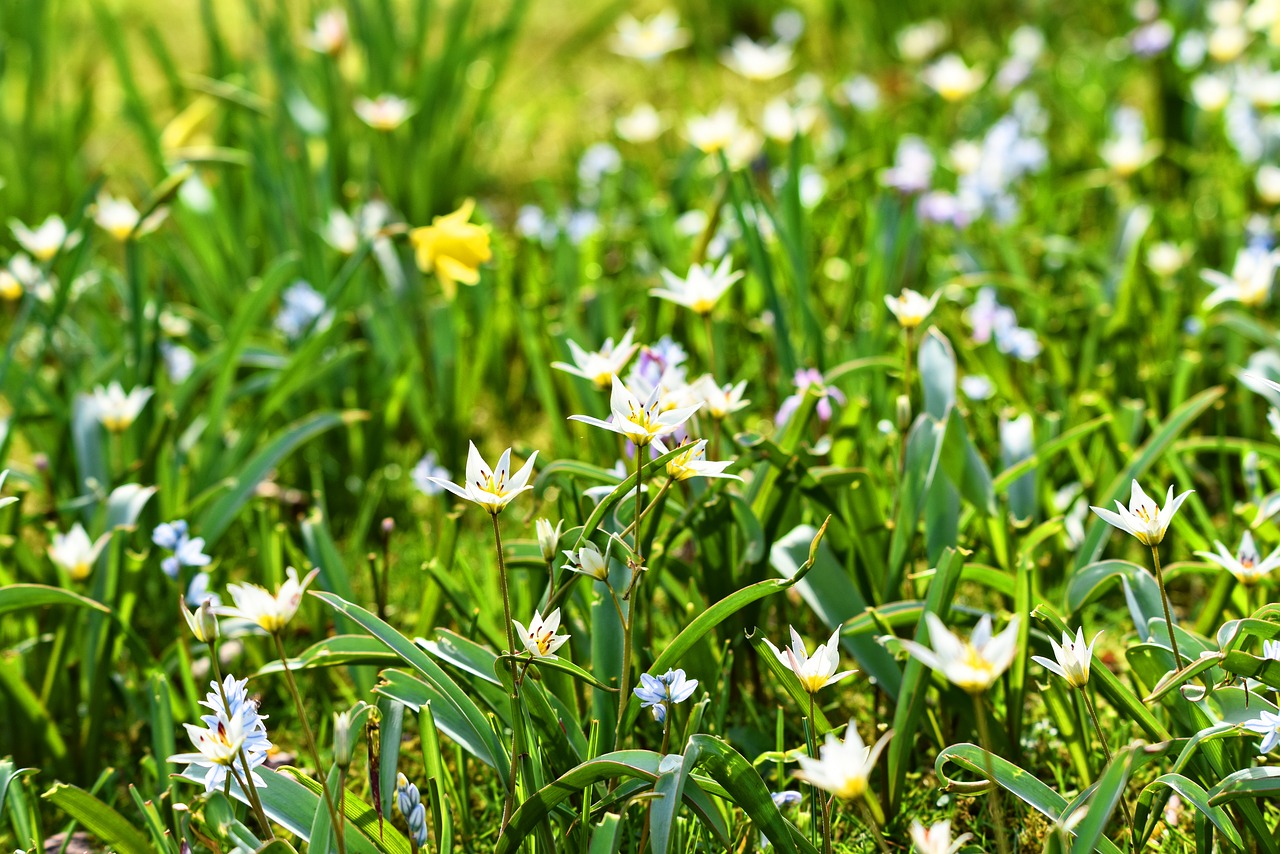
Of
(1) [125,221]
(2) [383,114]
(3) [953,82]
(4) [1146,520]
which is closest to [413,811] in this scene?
(4) [1146,520]

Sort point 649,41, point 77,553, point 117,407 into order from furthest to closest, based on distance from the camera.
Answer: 1. point 649,41
2. point 117,407
3. point 77,553

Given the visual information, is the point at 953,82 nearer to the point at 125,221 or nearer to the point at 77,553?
the point at 125,221

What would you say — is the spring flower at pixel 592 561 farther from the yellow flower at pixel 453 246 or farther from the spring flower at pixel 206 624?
the yellow flower at pixel 453 246

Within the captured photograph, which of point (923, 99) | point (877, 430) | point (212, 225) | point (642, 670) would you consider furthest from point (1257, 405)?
point (212, 225)

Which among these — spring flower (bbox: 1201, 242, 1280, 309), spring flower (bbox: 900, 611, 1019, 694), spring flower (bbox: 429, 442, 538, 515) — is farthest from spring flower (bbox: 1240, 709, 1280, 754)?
spring flower (bbox: 1201, 242, 1280, 309)

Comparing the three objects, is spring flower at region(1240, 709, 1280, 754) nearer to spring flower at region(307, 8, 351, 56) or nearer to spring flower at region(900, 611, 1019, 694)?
spring flower at region(900, 611, 1019, 694)

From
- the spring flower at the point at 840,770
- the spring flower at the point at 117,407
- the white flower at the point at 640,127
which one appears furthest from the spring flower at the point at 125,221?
the spring flower at the point at 840,770

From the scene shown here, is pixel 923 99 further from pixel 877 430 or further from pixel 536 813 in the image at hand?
pixel 536 813
